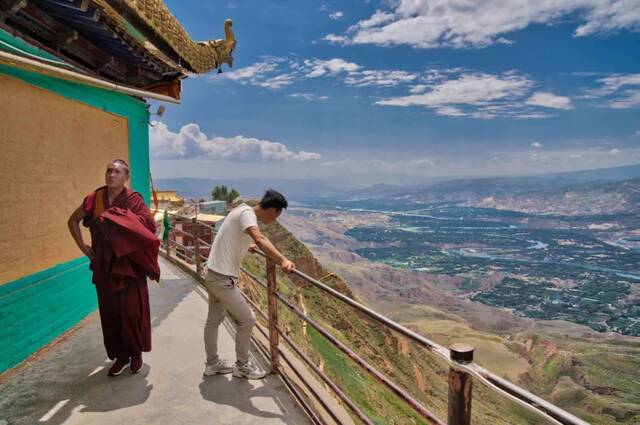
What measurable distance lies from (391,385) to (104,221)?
2553 mm

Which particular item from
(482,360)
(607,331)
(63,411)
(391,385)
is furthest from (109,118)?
(607,331)

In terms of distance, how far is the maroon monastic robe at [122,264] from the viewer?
3324mm

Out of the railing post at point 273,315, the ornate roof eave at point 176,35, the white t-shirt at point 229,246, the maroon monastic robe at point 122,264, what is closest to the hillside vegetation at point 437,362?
A: the railing post at point 273,315

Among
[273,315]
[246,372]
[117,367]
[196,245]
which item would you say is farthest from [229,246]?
[196,245]

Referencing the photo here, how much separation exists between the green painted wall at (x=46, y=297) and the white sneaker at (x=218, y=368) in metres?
1.82

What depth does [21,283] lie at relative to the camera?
12.8ft

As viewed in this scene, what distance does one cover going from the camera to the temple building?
3.68m

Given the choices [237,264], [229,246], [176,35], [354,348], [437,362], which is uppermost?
[176,35]

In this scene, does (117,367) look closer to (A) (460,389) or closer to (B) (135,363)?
(B) (135,363)

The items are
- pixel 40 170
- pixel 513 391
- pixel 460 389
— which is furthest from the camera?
pixel 40 170

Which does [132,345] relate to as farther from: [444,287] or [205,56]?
[444,287]

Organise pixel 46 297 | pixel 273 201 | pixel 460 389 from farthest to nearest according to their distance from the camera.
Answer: pixel 46 297 < pixel 273 201 < pixel 460 389

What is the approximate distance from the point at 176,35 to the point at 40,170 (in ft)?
10.1

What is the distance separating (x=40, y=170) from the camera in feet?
13.8
